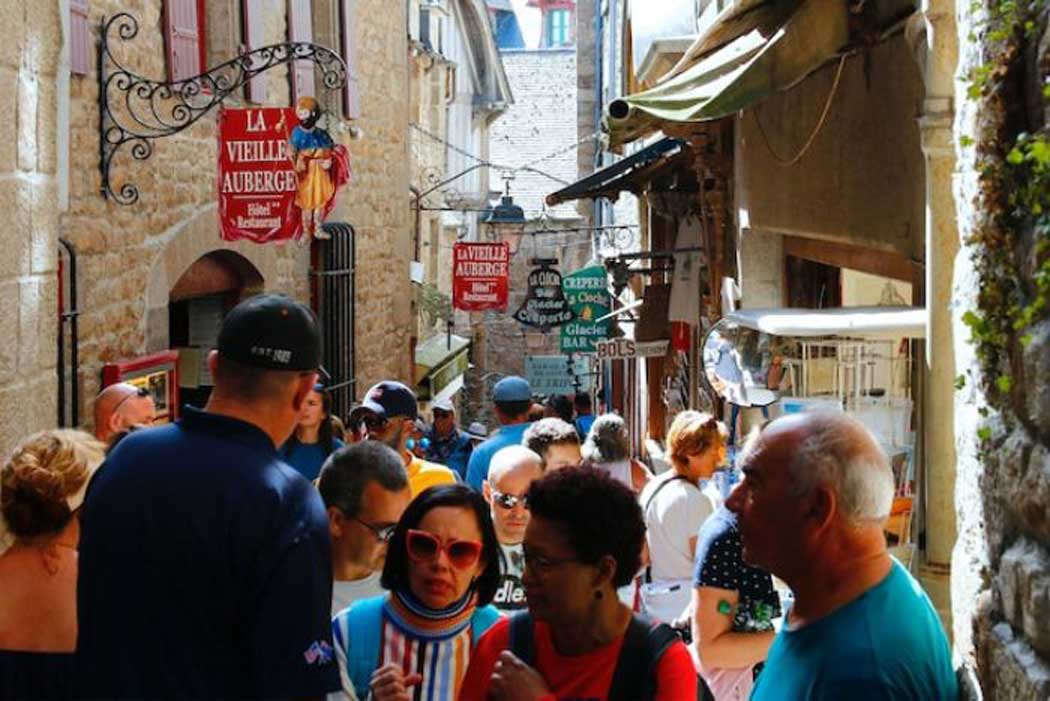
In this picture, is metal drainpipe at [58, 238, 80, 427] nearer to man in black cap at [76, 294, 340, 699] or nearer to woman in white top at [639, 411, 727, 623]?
woman in white top at [639, 411, 727, 623]

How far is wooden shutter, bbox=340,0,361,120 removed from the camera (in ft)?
50.1

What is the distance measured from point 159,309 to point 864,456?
24.1 ft

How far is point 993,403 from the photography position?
10.4 feet

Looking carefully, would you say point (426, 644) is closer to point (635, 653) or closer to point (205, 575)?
point (635, 653)

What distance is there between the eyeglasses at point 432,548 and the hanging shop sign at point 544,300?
1978cm

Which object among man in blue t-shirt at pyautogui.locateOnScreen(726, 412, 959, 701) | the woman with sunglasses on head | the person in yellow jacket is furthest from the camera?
the person in yellow jacket

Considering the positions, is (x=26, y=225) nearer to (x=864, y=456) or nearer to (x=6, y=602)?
(x=6, y=602)

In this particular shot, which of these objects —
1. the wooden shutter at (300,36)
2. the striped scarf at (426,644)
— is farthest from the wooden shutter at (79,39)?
the striped scarf at (426,644)

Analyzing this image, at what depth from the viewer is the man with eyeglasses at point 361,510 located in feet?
13.9

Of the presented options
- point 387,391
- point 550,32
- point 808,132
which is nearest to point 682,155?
point 808,132

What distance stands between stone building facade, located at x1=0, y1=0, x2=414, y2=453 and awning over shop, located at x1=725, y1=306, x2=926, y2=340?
107 inches

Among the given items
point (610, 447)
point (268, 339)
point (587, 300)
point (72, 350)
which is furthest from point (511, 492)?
point (587, 300)

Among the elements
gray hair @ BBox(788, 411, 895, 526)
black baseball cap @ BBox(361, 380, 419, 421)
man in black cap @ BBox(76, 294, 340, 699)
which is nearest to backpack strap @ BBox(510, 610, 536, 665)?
man in black cap @ BBox(76, 294, 340, 699)

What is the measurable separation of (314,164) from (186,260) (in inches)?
40.4
